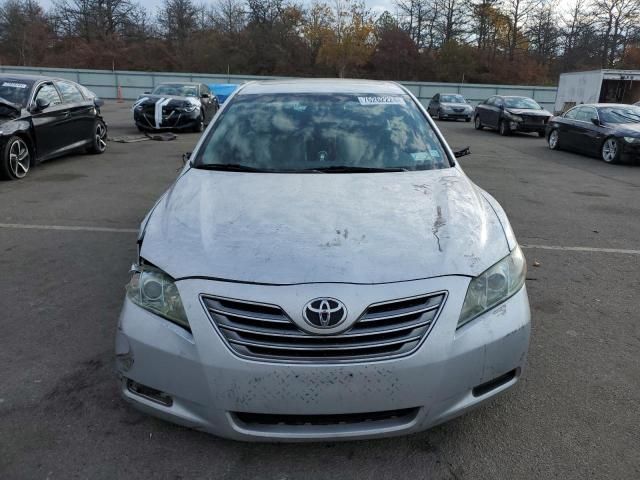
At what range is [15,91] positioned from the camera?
873 cm

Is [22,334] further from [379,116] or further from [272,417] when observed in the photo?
[379,116]

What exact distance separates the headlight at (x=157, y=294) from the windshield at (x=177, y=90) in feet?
50.4

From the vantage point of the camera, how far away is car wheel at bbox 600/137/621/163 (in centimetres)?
1234

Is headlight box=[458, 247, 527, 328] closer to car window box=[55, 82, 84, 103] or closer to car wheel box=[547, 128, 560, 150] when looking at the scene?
car window box=[55, 82, 84, 103]

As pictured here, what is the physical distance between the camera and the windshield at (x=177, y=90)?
16.6 meters

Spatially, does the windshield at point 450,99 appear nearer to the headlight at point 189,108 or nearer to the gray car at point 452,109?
the gray car at point 452,109

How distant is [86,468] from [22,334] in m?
1.56

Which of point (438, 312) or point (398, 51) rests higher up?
point (398, 51)

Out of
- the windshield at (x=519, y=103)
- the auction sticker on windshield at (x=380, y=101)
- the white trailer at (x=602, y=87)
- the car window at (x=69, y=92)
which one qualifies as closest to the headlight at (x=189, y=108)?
the car window at (x=69, y=92)

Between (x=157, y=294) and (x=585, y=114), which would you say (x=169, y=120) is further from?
(x=157, y=294)

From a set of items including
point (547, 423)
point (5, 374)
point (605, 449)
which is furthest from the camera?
point (5, 374)

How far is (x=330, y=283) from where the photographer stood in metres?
2.05

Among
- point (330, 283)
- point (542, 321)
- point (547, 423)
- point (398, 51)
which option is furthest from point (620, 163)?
point (398, 51)

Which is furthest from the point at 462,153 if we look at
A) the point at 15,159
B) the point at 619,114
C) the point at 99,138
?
the point at 619,114
